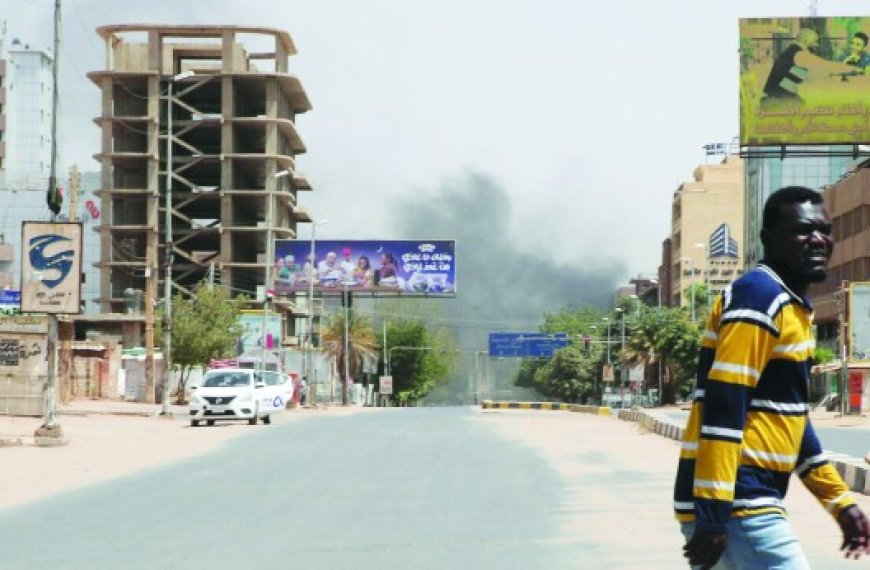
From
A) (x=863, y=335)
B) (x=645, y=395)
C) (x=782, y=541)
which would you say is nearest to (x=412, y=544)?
(x=782, y=541)

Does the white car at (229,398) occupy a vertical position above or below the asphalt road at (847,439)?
above

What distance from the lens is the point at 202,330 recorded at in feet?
232

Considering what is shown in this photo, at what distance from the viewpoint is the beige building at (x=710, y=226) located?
504 feet

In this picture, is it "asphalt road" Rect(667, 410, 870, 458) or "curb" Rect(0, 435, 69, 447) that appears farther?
"asphalt road" Rect(667, 410, 870, 458)

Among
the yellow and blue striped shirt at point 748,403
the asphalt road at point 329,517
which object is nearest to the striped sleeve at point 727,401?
the yellow and blue striped shirt at point 748,403

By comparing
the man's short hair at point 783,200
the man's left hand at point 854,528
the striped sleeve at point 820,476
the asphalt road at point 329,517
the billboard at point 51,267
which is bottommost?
the asphalt road at point 329,517

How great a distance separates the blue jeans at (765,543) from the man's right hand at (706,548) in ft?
0.36

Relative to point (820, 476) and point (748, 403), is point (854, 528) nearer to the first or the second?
point (820, 476)

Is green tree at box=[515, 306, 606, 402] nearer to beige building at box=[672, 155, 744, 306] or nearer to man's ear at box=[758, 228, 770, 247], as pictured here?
beige building at box=[672, 155, 744, 306]

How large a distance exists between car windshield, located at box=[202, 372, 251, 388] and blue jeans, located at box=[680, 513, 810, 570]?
4074cm

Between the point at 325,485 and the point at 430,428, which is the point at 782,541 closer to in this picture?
the point at 325,485

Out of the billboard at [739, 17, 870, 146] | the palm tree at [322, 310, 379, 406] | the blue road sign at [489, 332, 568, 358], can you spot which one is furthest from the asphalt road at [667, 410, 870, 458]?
the palm tree at [322, 310, 379, 406]

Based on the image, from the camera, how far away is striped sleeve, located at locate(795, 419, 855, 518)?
197 inches

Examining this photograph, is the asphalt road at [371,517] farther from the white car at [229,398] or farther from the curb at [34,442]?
the white car at [229,398]
